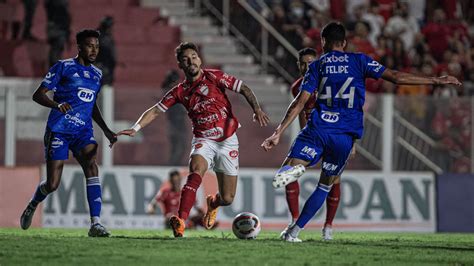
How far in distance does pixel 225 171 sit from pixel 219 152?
0.87 feet

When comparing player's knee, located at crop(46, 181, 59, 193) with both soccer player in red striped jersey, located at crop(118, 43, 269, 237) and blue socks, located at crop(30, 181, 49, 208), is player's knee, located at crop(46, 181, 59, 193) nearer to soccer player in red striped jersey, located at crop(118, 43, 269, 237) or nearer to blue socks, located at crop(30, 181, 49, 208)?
blue socks, located at crop(30, 181, 49, 208)

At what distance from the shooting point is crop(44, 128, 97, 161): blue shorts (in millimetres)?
11984

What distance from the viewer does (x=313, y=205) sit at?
11156 millimetres

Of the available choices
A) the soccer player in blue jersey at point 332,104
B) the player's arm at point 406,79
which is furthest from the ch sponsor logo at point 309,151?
the player's arm at point 406,79

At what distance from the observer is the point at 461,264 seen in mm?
9352

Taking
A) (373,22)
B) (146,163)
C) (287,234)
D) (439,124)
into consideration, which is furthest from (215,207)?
(373,22)

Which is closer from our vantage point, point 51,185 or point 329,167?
point 329,167

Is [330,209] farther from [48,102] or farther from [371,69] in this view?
[48,102]

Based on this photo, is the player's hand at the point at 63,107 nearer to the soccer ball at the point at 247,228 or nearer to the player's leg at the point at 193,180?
the player's leg at the point at 193,180

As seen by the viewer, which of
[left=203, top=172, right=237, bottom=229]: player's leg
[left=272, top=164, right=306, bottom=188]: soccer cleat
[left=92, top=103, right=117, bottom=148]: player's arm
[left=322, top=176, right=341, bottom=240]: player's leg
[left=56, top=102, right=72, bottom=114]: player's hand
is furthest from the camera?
[left=322, top=176, right=341, bottom=240]: player's leg

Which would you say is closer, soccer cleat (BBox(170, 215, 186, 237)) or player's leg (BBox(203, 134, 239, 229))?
soccer cleat (BBox(170, 215, 186, 237))

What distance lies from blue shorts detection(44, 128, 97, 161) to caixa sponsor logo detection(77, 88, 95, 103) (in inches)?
12.5

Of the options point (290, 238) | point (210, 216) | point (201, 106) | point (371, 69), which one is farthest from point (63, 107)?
point (371, 69)

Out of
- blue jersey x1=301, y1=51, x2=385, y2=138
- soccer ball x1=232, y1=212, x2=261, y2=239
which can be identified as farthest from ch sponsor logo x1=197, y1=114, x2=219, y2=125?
blue jersey x1=301, y1=51, x2=385, y2=138
